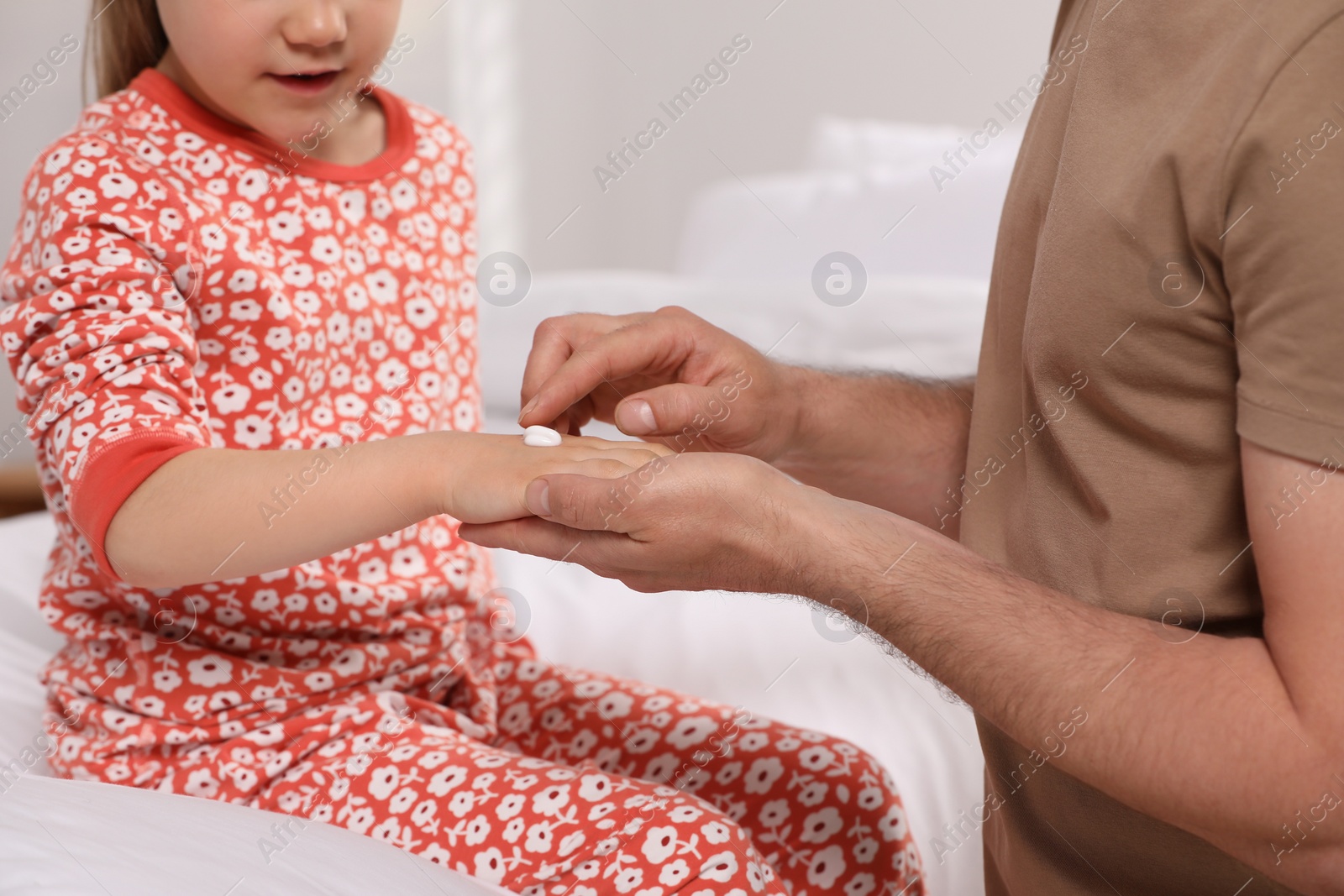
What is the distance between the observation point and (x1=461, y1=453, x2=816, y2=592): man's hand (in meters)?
0.69

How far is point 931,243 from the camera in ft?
6.88

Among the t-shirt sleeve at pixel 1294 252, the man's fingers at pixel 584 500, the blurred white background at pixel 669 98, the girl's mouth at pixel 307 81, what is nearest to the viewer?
the t-shirt sleeve at pixel 1294 252

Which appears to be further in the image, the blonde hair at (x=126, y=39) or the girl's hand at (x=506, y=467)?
the blonde hair at (x=126, y=39)

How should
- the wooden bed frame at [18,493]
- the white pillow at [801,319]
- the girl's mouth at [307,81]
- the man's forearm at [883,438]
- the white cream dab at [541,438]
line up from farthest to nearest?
the wooden bed frame at [18,493] → the white pillow at [801,319] → the man's forearm at [883,438] → the girl's mouth at [307,81] → the white cream dab at [541,438]

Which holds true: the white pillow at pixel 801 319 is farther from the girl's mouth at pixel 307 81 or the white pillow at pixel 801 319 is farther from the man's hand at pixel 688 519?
the man's hand at pixel 688 519

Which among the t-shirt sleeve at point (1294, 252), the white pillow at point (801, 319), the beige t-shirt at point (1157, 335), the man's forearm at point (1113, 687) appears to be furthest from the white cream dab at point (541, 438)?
the white pillow at point (801, 319)

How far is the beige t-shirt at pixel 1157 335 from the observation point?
1.94 ft

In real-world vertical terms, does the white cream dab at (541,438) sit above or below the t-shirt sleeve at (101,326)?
below

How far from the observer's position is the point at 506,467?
0.77m

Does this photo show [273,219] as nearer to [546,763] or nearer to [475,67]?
[546,763]

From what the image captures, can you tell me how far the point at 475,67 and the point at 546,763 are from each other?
8.36ft

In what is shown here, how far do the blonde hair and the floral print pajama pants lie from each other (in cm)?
59

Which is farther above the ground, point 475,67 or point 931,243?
point 475,67

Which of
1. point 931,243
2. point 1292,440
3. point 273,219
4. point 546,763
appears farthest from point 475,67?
point 1292,440
